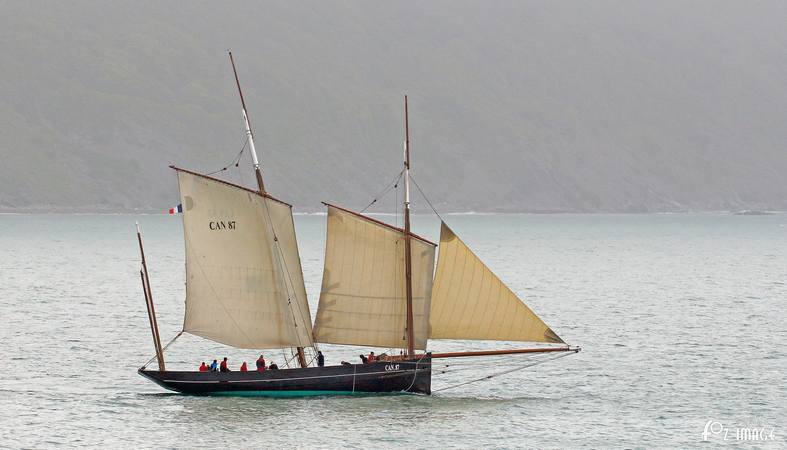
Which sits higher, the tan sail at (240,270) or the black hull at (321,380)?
the tan sail at (240,270)

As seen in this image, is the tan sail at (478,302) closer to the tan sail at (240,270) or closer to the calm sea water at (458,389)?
the calm sea water at (458,389)

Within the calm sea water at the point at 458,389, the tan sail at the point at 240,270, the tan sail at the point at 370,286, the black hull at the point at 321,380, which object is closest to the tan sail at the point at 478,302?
the tan sail at the point at 370,286

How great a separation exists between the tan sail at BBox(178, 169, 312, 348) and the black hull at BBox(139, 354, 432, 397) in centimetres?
159

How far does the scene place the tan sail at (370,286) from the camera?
160 ft

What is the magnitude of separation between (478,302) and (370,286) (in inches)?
160

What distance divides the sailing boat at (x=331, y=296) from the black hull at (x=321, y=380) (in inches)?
1.4

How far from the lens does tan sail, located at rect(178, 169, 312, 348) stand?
49.5 meters

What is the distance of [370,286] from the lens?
49188 mm

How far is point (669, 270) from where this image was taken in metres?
145

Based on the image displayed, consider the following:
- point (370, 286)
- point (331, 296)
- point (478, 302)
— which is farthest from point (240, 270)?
point (478, 302)

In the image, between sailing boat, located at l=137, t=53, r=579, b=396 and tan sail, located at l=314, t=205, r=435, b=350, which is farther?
tan sail, located at l=314, t=205, r=435, b=350

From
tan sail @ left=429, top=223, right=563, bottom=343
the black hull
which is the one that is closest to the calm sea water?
the black hull

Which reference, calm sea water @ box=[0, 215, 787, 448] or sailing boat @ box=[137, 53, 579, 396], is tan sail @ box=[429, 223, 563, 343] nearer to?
sailing boat @ box=[137, 53, 579, 396]

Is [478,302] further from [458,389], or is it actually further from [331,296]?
[458,389]
